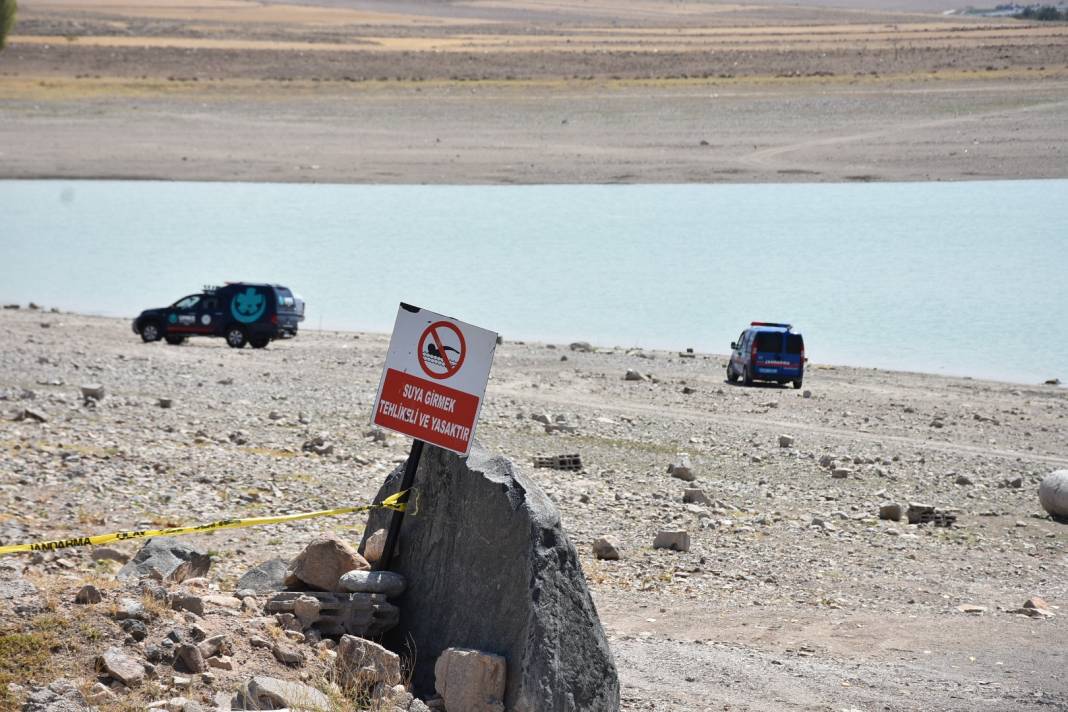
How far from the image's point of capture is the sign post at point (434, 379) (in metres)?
8.52

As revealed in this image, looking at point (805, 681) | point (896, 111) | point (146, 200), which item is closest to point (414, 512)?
point (805, 681)

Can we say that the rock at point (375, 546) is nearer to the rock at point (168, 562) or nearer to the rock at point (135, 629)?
the rock at point (168, 562)

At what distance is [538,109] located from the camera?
68500 mm

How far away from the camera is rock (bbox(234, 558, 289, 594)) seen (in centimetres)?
951

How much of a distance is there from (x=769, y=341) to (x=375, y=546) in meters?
18.3

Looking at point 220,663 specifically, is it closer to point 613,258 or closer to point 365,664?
point 365,664

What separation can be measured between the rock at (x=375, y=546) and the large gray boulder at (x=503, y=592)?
1.22ft

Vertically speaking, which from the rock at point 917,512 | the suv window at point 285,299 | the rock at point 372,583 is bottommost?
the rock at point 372,583

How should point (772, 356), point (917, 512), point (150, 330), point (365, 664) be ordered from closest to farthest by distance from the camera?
point (365, 664) < point (917, 512) < point (772, 356) < point (150, 330)

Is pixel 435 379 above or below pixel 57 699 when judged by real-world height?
above

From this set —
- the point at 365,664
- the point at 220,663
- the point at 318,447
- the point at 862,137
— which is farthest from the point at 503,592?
the point at 862,137

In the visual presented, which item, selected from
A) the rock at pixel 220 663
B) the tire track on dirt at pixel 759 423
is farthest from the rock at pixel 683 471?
the rock at pixel 220 663

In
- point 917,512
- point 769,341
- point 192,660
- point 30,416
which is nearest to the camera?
point 192,660

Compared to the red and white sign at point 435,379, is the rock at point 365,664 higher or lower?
lower
